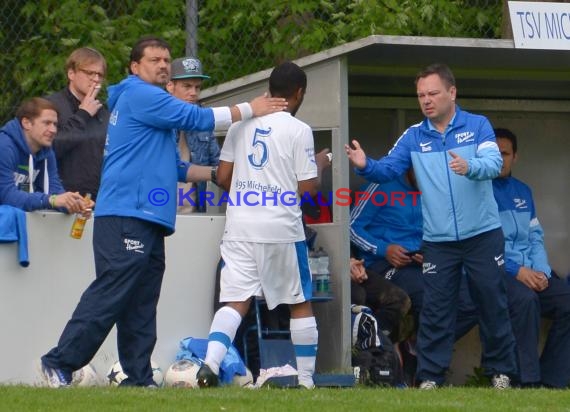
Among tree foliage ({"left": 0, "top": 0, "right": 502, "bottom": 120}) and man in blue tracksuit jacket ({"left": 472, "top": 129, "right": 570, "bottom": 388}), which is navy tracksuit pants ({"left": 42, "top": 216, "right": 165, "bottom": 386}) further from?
tree foliage ({"left": 0, "top": 0, "right": 502, "bottom": 120})

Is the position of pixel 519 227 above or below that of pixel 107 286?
above

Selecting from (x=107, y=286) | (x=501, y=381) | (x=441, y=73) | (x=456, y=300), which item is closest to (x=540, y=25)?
(x=441, y=73)

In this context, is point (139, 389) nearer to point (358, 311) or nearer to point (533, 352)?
point (358, 311)

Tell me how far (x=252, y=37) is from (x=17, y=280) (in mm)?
4734

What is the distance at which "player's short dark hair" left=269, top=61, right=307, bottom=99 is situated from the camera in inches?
342

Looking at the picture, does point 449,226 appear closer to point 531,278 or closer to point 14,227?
point 531,278

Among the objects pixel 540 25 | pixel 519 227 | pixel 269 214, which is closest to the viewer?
pixel 269 214

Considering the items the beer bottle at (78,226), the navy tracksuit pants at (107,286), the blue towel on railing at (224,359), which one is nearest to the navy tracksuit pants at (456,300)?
the blue towel on railing at (224,359)

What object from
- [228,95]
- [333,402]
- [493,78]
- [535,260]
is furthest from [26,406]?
[493,78]

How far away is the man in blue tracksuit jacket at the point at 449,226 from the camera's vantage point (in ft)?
29.4

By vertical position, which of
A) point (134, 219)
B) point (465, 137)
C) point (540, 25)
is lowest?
point (134, 219)

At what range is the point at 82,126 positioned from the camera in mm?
9406

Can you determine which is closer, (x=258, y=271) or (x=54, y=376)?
(x=54, y=376)

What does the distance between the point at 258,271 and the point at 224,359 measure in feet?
2.27
